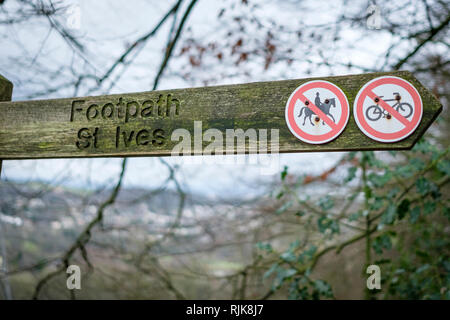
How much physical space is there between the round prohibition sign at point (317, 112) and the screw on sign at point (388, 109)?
0.04 m

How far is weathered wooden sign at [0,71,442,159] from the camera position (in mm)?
862

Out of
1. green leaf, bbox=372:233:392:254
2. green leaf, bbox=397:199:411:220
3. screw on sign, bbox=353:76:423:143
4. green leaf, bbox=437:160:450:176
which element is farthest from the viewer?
green leaf, bbox=372:233:392:254

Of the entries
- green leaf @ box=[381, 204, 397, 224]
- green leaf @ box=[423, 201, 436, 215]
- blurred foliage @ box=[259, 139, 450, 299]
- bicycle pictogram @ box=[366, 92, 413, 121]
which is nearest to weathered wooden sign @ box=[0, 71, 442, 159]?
bicycle pictogram @ box=[366, 92, 413, 121]

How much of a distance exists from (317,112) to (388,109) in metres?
0.16

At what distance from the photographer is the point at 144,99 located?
1.05 metres

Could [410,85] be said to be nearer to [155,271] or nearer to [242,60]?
[242,60]

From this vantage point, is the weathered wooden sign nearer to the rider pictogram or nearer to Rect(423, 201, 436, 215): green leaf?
the rider pictogram

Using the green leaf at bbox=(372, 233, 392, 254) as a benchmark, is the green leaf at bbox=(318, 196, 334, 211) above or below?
above

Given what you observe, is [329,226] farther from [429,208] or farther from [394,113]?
[394,113]

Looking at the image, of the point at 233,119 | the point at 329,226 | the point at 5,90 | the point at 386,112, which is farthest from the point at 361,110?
the point at 329,226

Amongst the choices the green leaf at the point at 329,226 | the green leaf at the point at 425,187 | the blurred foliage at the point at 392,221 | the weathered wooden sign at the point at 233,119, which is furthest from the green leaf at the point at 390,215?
the weathered wooden sign at the point at 233,119

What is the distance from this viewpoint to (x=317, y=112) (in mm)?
900
